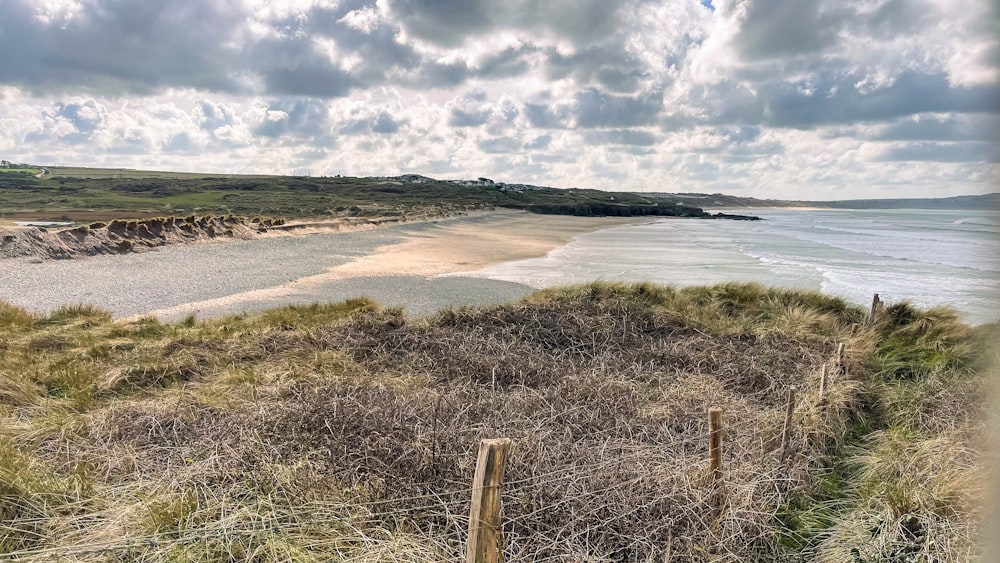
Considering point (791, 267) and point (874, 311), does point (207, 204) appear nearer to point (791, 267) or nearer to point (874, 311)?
point (791, 267)

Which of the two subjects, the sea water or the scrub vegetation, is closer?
the scrub vegetation

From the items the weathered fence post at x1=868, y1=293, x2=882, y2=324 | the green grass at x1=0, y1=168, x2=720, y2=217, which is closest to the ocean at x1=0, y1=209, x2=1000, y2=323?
the weathered fence post at x1=868, y1=293, x2=882, y2=324

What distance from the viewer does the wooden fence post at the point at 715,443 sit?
3.98 metres

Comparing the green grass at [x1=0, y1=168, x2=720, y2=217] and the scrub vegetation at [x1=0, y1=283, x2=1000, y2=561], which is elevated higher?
the green grass at [x1=0, y1=168, x2=720, y2=217]

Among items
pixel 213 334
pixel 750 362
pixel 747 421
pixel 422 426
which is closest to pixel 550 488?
pixel 422 426

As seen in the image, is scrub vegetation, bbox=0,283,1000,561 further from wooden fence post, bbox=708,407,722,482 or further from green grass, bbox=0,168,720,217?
green grass, bbox=0,168,720,217

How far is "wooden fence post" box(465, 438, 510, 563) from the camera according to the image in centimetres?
273

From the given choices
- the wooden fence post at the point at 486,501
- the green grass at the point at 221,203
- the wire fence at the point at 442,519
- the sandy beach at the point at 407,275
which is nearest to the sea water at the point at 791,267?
the sandy beach at the point at 407,275

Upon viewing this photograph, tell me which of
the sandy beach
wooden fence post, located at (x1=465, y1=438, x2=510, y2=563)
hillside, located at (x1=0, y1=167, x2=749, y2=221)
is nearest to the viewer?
wooden fence post, located at (x1=465, y1=438, x2=510, y2=563)

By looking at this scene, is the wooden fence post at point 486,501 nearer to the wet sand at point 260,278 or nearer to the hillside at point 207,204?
the wet sand at point 260,278

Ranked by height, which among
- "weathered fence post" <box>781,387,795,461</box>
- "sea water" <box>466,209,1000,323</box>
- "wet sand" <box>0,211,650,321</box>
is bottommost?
"wet sand" <box>0,211,650,321</box>

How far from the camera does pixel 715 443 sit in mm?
4117

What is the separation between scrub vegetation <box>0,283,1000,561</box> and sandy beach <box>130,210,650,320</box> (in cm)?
505

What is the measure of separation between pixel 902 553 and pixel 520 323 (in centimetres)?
651
